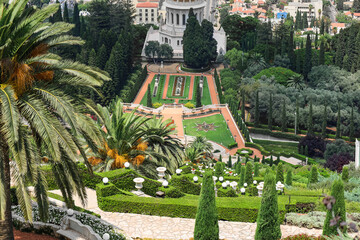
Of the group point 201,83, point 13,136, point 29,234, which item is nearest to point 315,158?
point 201,83

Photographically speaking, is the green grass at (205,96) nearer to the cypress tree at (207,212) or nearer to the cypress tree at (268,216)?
the cypress tree at (268,216)

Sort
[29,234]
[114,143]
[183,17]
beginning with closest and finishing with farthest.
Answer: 1. [29,234]
2. [114,143]
3. [183,17]

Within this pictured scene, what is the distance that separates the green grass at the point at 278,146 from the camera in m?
85.7

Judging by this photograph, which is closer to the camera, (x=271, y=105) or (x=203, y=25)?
(x=271, y=105)

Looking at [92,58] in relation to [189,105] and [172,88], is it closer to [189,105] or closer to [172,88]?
[172,88]

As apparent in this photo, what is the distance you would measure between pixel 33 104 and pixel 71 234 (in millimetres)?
6980

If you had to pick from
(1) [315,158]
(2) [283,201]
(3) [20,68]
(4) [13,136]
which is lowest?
(1) [315,158]

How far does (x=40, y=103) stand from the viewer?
24.1m

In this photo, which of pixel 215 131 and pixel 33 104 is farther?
pixel 215 131

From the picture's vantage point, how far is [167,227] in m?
31.7

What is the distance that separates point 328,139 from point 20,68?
231 feet

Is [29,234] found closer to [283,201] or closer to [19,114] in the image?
[19,114]

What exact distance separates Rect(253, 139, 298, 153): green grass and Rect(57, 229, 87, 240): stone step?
189ft

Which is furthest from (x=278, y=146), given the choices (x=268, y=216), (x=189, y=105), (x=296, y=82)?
(x=268, y=216)
